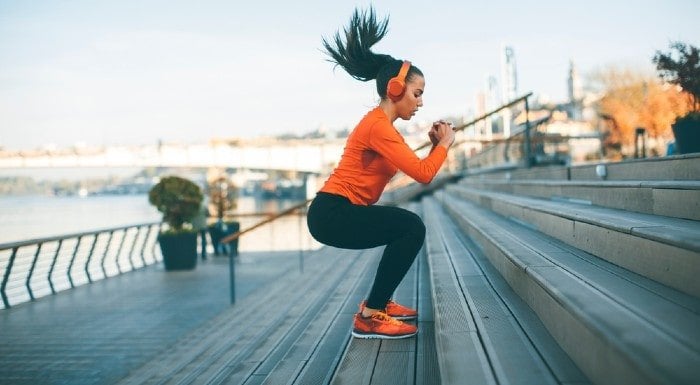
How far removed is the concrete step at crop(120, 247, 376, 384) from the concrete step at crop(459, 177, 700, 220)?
77.2 inches

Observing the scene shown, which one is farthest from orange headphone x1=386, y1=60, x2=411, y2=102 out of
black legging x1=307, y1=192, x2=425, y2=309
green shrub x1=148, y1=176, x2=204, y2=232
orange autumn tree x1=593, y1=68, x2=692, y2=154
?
orange autumn tree x1=593, y1=68, x2=692, y2=154

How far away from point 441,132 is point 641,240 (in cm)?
104

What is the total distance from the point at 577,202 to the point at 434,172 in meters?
2.54

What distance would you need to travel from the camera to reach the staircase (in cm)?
159

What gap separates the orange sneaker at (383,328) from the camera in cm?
298

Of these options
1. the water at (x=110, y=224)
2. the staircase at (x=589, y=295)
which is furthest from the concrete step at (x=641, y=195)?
the water at (x=110, y=224)

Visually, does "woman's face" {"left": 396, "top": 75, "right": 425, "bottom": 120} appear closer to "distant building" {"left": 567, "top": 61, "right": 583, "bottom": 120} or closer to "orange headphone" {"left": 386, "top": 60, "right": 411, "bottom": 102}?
"orange headphone" {"left": 386, "top": 60, "right": 411, "bottom": 102}

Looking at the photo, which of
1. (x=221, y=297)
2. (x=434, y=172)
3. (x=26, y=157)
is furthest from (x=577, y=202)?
(x=26, y=157)

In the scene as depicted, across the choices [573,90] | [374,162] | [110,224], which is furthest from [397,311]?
[573,90]

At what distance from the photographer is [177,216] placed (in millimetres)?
10359

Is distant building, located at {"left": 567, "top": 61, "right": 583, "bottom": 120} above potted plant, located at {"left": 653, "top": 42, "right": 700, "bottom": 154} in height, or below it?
above

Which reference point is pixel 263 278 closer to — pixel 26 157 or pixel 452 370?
pixel 452 370

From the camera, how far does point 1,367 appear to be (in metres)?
4.51

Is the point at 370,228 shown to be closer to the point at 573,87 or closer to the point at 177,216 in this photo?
the point at 177,216
